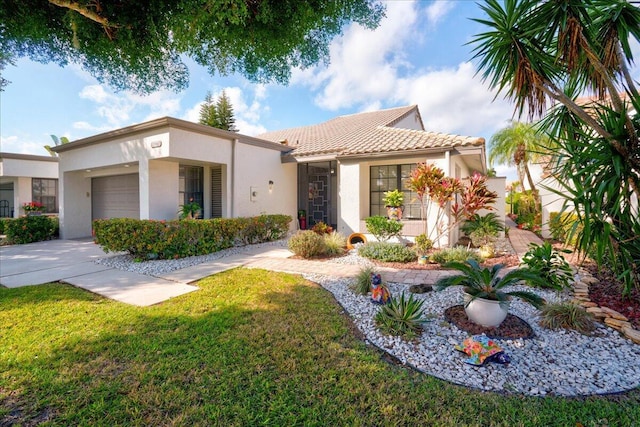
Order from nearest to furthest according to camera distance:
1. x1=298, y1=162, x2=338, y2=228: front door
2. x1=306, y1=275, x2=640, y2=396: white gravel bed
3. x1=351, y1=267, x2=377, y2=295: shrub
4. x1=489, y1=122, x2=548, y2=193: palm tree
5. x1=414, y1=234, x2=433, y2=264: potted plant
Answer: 1. x1=306, y1=275, x2=640, y2=396: white gravel bed
2. x1=351, y1=267, x2=377, y2=295: shrub
3. x1=414, y1=234, x2=433, y2=264: potted plant
4. x1=298, y1=162, x2=338, y2=228: front door
5. x1=489, y1=122, x2=548, y2=193: palm tree

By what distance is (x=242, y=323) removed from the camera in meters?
4.64

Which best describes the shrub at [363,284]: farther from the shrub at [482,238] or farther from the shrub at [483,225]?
the shrub at [482,238]

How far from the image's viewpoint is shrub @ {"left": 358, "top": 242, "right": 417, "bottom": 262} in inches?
344

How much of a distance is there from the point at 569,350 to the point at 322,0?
706 cm

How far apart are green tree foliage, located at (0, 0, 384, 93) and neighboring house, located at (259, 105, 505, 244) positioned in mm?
5083

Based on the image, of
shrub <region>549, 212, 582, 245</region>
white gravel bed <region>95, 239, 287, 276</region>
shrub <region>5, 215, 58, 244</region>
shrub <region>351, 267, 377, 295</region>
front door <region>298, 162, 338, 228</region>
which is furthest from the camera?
front door <region>298, 162, 338, 228</region>

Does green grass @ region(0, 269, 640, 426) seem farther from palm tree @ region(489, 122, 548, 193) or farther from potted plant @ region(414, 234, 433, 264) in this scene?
palm tree @ region(489, 122, 548, 193)

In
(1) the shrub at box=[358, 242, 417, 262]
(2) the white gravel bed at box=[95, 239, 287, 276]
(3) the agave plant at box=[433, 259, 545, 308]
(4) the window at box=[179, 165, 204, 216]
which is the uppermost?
(4) the window at box=[179, 165, 204, 216]

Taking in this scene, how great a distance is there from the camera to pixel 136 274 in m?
7.79

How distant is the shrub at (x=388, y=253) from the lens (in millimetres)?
8742

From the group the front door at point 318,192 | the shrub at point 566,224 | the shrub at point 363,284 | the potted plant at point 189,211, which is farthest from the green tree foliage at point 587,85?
the potted plant at point 189,211

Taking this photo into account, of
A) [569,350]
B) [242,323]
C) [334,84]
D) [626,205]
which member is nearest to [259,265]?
[242,323]

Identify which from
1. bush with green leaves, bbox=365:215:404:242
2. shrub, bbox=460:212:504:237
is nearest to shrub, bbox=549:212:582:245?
shrub, bbox=460:212:504:237

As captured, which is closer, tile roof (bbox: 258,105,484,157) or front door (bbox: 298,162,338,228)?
tile roof (bbox: 258,105,484,157)
